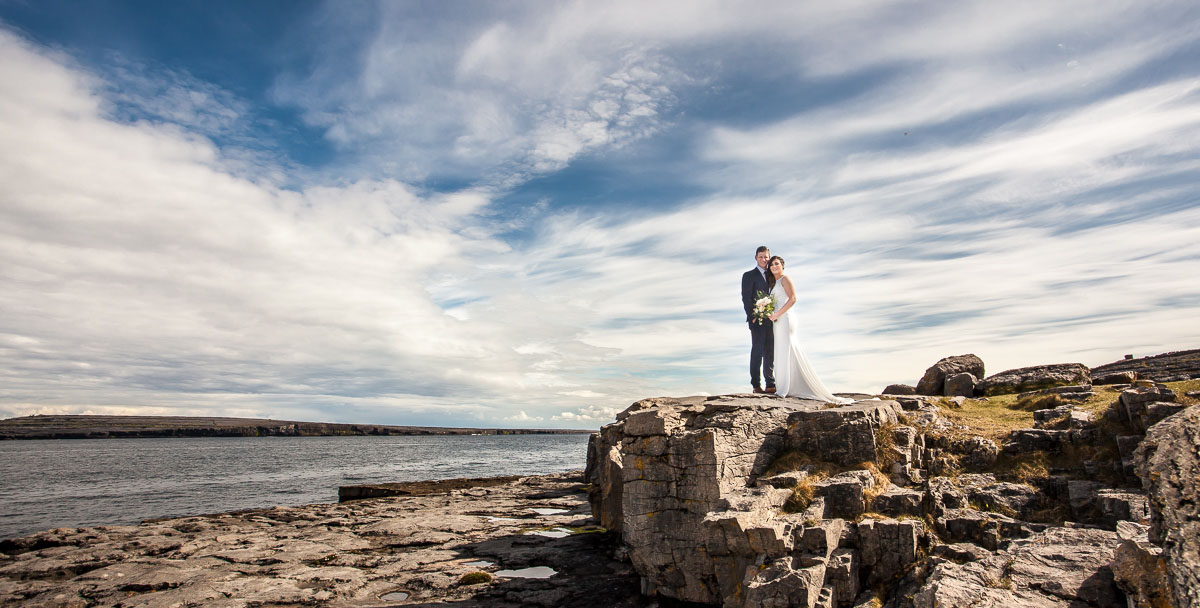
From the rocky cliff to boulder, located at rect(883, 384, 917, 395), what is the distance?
666 centimetres

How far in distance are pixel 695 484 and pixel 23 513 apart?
44.7 meters

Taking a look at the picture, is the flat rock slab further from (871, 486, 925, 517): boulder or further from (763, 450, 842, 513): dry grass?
(871, 486, 925, 517): boulder

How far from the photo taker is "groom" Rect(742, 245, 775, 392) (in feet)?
57.5

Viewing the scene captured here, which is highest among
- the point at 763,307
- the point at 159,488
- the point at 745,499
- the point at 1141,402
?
the point at 763,307

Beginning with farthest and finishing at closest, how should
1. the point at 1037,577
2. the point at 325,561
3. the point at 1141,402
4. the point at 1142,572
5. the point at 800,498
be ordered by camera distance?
the point at 325,561 < the point at 800,498 < the point at 1141,402 < the point at 1037,577 < the point at 1142,572

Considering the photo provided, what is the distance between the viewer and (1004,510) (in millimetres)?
9742

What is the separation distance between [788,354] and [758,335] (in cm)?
139

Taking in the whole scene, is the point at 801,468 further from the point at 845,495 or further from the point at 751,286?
the point at 751,286

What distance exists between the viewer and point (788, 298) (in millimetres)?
16750

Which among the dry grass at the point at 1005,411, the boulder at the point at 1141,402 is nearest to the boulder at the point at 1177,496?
the boulder at the point at 1141,402

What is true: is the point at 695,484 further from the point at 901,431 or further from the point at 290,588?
the point at 290,588

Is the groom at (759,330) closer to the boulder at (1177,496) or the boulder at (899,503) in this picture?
the boulder at (899,503)

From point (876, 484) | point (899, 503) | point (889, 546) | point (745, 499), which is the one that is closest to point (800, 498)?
point (745, 499)

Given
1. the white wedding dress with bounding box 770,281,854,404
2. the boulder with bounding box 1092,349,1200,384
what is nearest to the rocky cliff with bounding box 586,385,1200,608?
the white wedding dress with bounding box 770,281,854,404
